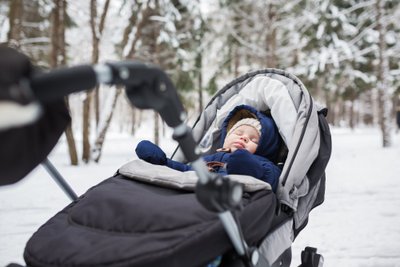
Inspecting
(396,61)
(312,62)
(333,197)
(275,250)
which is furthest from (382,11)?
(275,250)

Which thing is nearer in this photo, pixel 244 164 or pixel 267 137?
pixel 244 164

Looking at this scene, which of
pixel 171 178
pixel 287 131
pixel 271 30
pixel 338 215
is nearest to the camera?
pixel 171 178

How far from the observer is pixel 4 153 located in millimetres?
958

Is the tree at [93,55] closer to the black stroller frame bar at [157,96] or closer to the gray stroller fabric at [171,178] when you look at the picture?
the gray stroller fabric at [171,178]

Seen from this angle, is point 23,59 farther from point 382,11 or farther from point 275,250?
point 382,11

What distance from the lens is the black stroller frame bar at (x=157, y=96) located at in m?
0.90

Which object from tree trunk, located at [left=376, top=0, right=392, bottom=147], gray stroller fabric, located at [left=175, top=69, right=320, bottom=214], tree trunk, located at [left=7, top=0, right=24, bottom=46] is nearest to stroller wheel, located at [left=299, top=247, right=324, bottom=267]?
gray stroller fabric, located at [left=175, top=69, right=320, bottom=214]

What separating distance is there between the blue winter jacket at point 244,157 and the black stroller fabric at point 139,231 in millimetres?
264

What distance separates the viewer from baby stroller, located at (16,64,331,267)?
1.23 meters

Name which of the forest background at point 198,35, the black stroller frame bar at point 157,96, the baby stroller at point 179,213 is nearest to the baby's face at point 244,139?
the baby stroller at point 179,213

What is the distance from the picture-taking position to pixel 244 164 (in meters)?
1.92

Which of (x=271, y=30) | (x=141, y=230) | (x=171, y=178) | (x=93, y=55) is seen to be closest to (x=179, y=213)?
(x=141, y=230)

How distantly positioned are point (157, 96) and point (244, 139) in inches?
65.0

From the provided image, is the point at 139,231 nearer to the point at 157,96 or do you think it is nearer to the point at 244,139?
the point at 157,96
